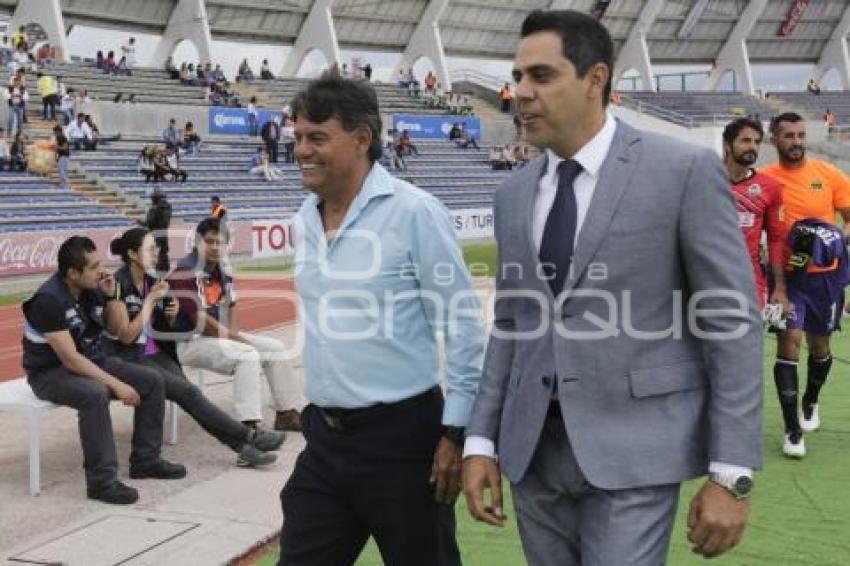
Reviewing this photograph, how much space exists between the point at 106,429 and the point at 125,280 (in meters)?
1.14

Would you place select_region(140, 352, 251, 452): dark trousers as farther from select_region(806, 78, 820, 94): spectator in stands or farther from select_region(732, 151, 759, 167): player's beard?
select_region(806, 78, 820, 94): spectator in stands

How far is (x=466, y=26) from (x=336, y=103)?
1960 inches

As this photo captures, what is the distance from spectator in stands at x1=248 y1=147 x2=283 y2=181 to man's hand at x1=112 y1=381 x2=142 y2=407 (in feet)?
77.7

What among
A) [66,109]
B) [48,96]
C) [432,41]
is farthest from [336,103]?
[432,41]

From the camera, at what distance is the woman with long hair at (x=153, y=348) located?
226 inches

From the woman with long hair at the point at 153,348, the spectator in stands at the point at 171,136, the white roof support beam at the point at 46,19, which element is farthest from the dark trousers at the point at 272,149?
the woman with long hair at the point at 153,348

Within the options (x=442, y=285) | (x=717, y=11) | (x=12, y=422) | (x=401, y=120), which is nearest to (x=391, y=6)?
(x=401, y=120)

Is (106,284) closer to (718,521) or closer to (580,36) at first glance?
(580,36)

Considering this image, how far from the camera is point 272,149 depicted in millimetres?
30453

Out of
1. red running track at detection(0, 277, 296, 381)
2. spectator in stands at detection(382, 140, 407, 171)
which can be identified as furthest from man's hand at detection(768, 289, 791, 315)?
spectator in stands at detection(382, 140, 407, 171)

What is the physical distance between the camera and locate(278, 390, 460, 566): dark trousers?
267 centimetres

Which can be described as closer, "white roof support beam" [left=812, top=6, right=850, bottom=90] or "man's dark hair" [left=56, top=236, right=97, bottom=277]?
"man's dark hair" [left=56, top=236, right=97, bottom=277]

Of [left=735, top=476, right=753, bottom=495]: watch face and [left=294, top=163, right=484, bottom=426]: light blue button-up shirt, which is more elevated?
[left=294, top=163, right=484, bottom=426]: light blue button-up shirt

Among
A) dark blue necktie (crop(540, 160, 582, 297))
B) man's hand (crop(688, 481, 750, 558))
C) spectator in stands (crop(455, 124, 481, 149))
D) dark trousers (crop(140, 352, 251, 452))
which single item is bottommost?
dark trousers (crop(140, 352, 251, 452))
